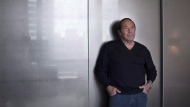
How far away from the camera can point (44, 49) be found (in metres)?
2.40

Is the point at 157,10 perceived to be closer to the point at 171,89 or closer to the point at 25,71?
the point at 171,89

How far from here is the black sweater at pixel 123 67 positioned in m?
2.12

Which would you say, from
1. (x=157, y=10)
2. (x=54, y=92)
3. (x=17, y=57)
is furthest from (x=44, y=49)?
(x=157, y=10)

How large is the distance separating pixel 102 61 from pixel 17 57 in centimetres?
94

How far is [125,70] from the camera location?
2129 millimetres

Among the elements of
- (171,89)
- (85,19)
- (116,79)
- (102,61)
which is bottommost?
(171,89)

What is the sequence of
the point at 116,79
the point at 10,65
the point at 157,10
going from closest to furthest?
the point at 116,79 → the point at 10,65 → the point at 157,10

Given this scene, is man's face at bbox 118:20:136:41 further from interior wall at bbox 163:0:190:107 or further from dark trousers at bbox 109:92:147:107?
interior wall at bbox 163:0:190:107

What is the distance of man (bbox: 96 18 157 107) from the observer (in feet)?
6.95

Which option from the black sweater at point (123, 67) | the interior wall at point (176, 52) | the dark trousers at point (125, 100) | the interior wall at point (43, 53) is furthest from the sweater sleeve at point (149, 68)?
the interior wall at point (43, 53)

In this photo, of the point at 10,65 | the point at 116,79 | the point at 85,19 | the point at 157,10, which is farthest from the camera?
the point at 157,10

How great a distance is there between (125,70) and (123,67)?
0.04 meters

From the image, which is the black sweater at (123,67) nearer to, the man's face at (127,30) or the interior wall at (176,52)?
the man's face at (127,30)

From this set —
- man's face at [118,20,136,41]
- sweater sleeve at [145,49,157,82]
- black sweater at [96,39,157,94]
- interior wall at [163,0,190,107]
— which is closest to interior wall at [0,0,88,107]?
black sweater at [96,39,157,94]
